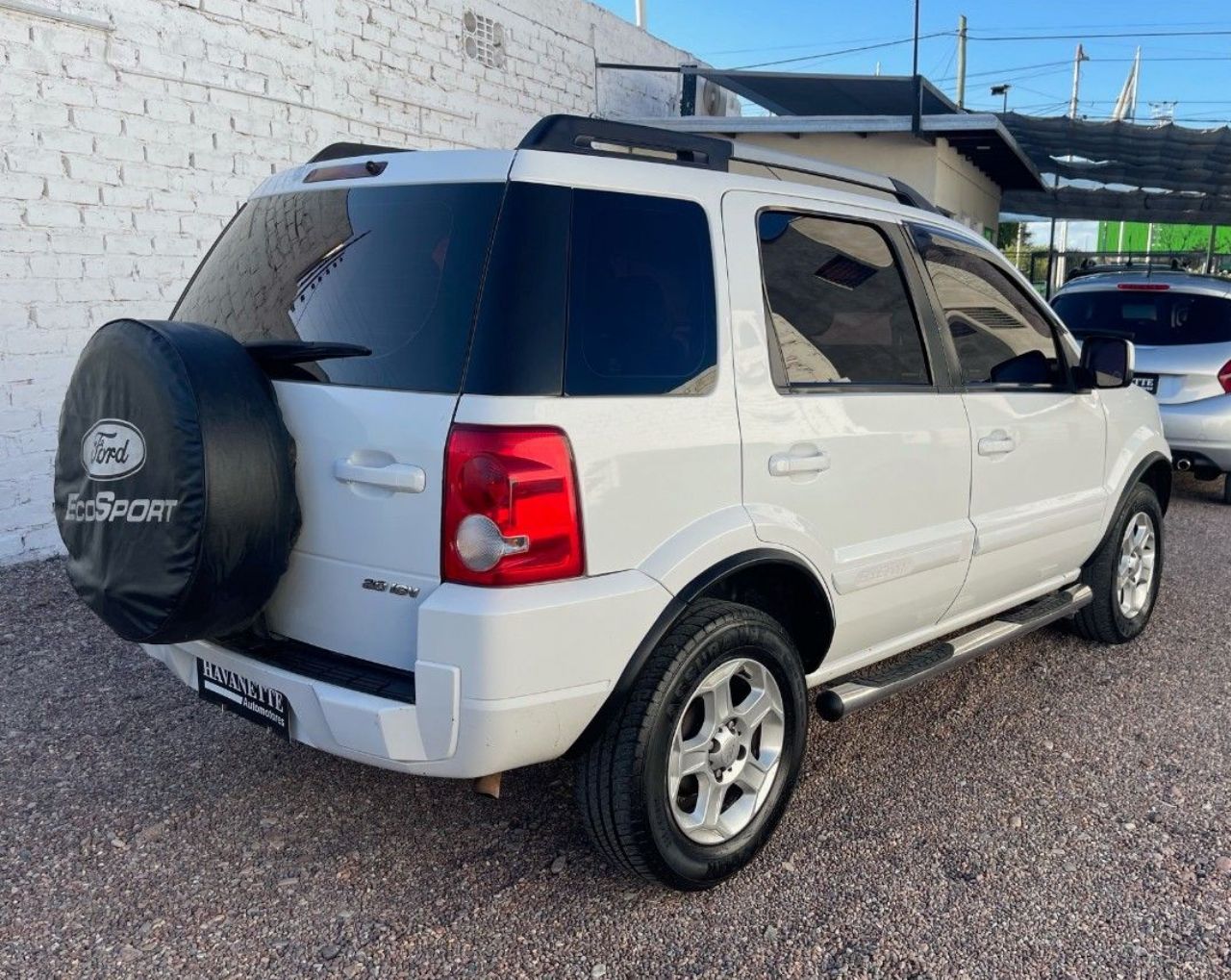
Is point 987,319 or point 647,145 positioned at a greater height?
point 647,145

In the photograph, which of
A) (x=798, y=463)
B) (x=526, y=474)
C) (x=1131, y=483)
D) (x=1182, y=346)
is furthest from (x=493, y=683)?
(x=1182, y=346)

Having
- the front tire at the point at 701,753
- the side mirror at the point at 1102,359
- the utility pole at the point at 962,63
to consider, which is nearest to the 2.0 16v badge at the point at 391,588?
the front tire at the point at 701,753

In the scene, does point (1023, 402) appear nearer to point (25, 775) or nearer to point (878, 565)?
point (878, 565)

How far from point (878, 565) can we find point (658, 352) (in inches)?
42.5

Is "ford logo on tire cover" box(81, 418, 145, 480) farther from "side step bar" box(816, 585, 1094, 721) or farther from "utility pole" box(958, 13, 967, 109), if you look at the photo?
"utility pole" box(958, 13, 967, 109)

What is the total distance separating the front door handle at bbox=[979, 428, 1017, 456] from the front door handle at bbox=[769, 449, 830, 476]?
94 centimetres

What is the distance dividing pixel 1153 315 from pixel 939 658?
5.86 m

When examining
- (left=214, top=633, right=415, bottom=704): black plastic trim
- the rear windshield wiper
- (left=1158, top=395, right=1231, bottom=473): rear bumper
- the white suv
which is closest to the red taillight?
the white suv

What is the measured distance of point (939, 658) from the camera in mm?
3527

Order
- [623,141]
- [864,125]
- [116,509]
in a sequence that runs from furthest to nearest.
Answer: [864,125], [623,141], [116,509]

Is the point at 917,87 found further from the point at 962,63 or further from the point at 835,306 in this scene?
the point at 962,63

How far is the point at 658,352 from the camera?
263 cm

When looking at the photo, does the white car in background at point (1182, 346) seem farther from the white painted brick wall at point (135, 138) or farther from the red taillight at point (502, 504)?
the red taillight at point (502, 504)

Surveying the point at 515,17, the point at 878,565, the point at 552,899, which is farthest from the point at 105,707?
the point at 515,17
